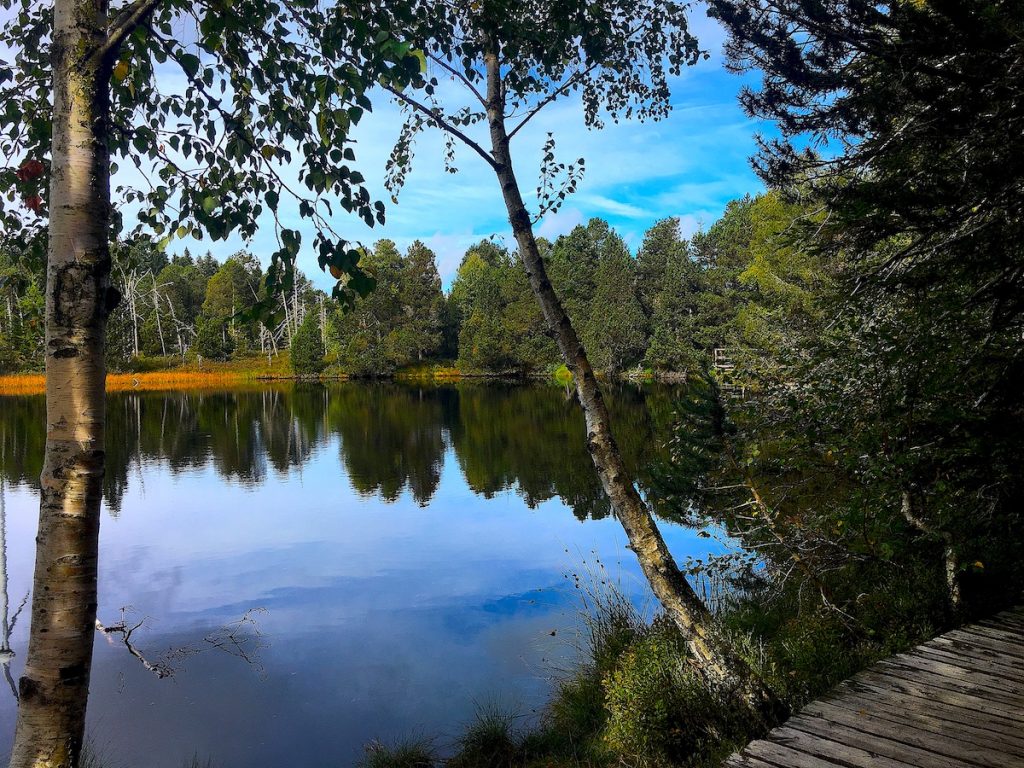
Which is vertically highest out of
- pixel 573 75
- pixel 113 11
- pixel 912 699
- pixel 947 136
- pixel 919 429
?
pixel 573 75

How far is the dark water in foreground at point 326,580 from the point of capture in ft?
22.5

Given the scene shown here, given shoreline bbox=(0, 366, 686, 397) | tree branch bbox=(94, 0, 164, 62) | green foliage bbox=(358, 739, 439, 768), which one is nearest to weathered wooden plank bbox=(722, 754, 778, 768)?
green foliage bbox=(358, 739, 439, 768)

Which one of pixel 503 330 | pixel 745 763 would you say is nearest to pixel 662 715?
pixel 745 763

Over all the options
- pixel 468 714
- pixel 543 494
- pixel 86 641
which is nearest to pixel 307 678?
pixel 468 714

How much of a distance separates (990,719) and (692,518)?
8743 mm

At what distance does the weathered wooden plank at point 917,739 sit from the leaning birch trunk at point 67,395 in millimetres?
3642

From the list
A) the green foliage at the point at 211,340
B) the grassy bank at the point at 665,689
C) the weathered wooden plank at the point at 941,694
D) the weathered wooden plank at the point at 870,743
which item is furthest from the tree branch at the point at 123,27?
the green foliage at the point at 211,340

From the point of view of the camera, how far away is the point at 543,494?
17297 mm

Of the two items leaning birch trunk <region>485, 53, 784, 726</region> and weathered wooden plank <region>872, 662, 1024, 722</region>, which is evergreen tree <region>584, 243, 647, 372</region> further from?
weathered wooden plank <region>872, 662, 1024, 722</region>

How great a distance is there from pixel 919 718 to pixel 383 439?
24.5m

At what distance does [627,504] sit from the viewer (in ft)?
14.4

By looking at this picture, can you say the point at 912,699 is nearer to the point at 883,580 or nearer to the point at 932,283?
the point at 932,283

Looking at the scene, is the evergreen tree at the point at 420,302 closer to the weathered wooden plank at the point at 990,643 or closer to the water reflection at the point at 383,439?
the water reflection at the point at 383,439

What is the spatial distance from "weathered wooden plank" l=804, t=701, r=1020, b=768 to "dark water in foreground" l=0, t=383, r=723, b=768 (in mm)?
3779
